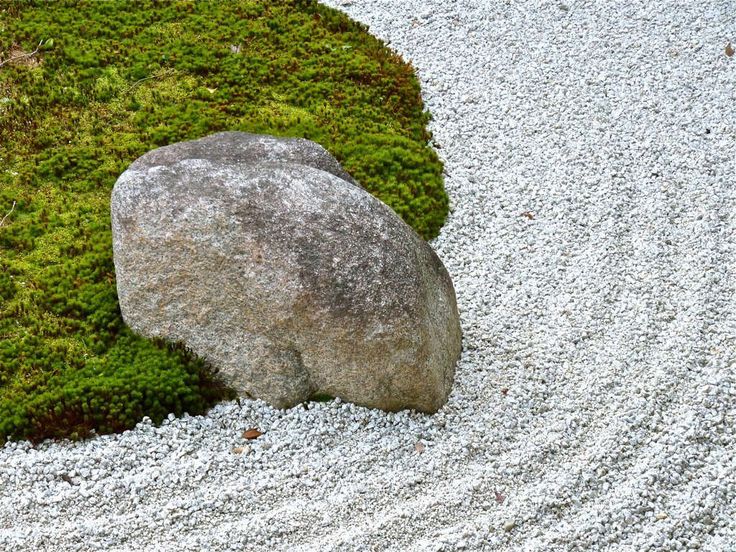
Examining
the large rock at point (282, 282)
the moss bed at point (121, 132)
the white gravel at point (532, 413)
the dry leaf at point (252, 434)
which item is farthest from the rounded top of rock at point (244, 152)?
the dry leaf at point (252, 434)

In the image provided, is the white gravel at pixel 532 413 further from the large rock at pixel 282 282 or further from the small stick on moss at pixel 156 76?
the small stick on moss at pixel 156 76

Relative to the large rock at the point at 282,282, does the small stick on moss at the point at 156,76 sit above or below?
below

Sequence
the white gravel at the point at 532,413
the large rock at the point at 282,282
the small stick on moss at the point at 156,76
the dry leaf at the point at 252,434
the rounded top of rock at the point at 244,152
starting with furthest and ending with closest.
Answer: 1. the small stick on moss at the point at 156,76
2. the rounded top of rock at the point at 244,152
3. the dry leaf at the point at 252,434
4. the large rock at the point at 282,282
5. the white gravel at the point at 532,413

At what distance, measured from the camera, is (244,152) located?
6785 millimetres

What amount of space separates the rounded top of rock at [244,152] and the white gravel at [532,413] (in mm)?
1632

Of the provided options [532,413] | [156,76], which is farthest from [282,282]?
[156,76]

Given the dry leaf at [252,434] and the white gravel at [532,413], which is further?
the dry leaf at [252,434]

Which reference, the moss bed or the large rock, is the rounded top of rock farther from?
the moss bed

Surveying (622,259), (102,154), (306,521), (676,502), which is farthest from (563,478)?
(102,154)

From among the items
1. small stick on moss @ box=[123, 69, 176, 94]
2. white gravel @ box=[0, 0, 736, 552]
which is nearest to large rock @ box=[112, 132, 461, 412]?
white gravel @ box=[0, 0, 736, 552]

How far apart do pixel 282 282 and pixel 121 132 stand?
12.3 feet

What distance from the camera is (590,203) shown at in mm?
8438

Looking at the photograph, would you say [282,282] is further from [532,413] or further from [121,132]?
[121,132]

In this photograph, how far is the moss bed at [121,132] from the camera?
6.12m
